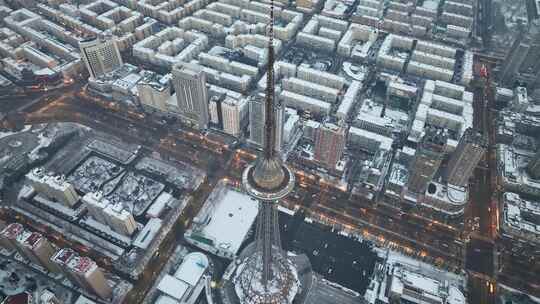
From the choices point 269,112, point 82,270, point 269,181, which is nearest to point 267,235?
point 269,181

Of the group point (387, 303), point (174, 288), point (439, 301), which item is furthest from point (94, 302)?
point (439, 301)

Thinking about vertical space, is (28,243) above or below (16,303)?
above

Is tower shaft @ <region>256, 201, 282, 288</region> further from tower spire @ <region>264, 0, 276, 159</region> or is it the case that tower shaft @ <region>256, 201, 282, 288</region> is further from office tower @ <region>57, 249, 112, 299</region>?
office tower @ <region>57, 249, 112, 299</region>

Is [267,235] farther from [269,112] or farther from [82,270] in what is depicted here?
[82,270]

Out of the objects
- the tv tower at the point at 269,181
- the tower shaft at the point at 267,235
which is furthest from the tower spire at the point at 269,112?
the tower shaft at the point at 267,235

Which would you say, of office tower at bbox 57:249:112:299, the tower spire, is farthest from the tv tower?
office tower at bbox 57:249:112:299

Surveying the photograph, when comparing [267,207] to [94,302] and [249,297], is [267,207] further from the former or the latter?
[94,302]

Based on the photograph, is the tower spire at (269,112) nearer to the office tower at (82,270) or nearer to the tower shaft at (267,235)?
the tower shaft at (267,235)

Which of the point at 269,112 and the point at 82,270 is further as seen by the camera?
the point at 82,270
